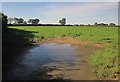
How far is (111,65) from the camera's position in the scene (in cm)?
1481

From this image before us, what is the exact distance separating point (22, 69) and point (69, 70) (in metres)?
2.82

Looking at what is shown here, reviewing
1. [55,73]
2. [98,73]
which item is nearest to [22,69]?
[55,73]

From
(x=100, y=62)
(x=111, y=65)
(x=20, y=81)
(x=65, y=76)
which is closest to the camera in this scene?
(x=20, y=81)

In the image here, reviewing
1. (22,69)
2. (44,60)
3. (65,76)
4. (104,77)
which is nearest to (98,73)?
(104,77)

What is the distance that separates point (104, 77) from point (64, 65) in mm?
4218

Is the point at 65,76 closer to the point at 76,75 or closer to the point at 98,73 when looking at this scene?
the point at 76,75

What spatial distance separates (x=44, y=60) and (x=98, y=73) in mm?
6033

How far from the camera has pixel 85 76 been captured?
13.4 m

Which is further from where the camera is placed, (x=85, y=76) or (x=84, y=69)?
(x=84, y=69)

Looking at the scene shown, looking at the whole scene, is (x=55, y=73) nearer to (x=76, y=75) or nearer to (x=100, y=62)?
(x=76, y=75)

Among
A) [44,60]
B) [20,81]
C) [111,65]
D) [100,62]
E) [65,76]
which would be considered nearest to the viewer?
[20,81]

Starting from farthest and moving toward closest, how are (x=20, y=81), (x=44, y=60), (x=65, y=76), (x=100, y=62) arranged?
1. (x=44, y=60)
2. (x=100, y=62)
3. (x=65, y=76)
4. (x=20, y=81)

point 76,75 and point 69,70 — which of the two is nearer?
point 76,75

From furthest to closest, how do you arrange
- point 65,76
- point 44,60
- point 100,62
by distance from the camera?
point 44,60, point 100,62, point 65,76
